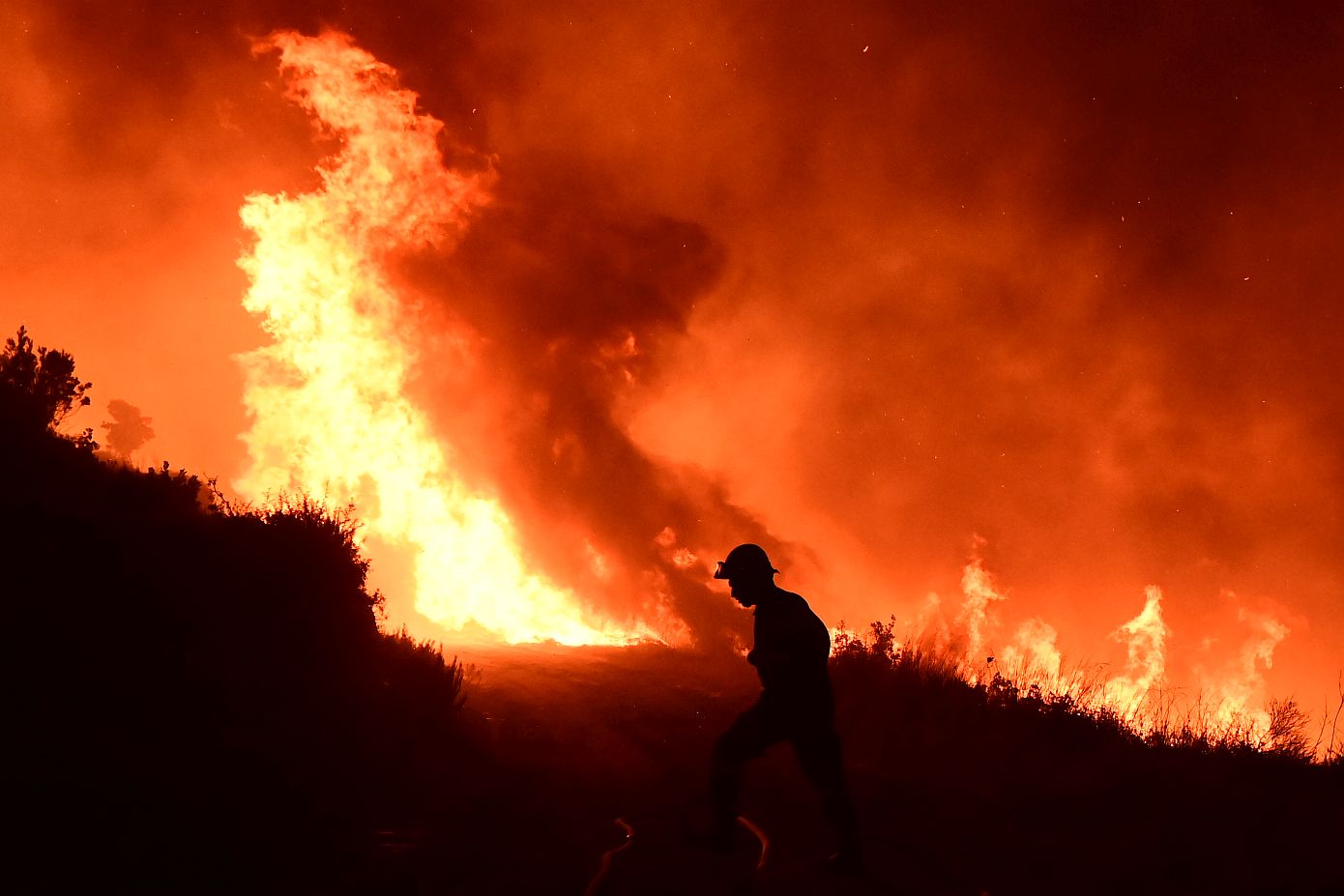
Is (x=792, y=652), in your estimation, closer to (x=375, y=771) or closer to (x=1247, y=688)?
(x=375, y=771)

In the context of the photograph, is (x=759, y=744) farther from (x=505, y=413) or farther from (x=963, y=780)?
(x=505, y=413)

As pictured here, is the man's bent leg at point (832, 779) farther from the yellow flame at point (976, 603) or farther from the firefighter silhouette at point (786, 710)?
the yellow flame at point (976, 603)

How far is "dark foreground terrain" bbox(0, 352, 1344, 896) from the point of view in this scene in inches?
192

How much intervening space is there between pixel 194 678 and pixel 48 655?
1019 millimetres

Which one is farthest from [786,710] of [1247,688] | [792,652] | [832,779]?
[1247,688]

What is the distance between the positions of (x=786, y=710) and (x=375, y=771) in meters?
3.85

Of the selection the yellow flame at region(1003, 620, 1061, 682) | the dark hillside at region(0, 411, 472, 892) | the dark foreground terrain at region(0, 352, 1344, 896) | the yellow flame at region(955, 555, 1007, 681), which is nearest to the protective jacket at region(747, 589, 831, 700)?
the dark foreground terrain at region(0, 352, 1344, 896)

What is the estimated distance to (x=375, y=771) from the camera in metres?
6.93

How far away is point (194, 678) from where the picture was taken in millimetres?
6105

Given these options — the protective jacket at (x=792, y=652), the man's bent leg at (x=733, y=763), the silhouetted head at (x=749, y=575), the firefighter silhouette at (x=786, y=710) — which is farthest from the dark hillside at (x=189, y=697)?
the silhouetted head at (x=749, y=575)

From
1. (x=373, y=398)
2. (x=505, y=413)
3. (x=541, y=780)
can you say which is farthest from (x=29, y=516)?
(x=505, y=413)

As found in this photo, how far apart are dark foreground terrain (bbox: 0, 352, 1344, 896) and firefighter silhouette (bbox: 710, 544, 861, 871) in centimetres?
38

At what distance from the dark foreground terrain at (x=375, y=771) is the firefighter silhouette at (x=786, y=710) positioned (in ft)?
1.25

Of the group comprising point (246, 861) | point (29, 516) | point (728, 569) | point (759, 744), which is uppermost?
point (728, 569)
